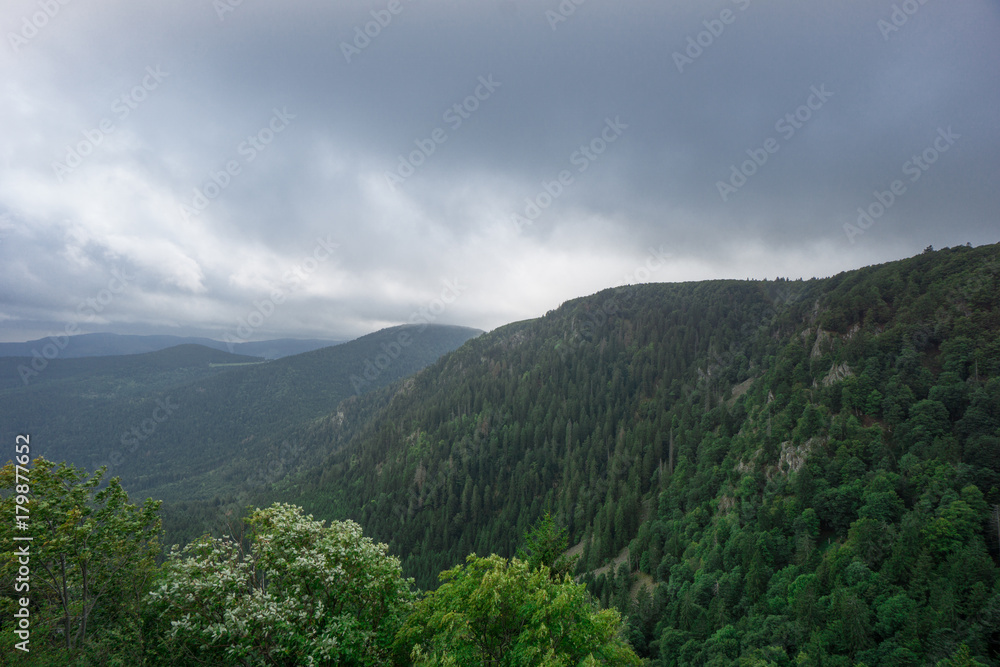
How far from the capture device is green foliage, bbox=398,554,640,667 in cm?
1462

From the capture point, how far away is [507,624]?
53.9 feet

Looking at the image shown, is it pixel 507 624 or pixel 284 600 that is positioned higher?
pixel 284 600

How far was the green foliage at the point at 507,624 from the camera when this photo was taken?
575 inches

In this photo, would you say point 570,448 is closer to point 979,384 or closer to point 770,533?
point 770,533

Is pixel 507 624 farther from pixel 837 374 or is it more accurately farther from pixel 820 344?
pixel 820 344

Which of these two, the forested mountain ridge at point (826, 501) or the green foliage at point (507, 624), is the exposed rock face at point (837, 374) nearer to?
the forested mountain ridge at point (826, 501)

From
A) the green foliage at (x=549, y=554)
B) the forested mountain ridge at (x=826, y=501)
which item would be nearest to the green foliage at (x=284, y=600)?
the green foliage at (x=549, y=554)

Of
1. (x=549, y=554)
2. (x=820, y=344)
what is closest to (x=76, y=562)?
(x=549, y=554)

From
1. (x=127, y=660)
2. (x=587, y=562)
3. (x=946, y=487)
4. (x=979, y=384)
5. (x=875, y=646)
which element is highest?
(x=979, y=384)

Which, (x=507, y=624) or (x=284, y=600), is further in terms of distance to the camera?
(x=507, y=624)

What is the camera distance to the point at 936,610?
149 ft

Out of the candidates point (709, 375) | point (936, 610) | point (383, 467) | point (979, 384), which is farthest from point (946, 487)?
point (383, 467)

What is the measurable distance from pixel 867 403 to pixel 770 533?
34.9 metres

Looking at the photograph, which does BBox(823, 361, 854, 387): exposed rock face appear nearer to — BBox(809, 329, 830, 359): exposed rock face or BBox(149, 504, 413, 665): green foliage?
BBox(809, 329, 830, 359): exposed rock face
